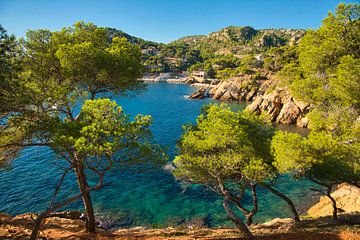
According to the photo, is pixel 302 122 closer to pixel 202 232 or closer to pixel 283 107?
pixel 283 107

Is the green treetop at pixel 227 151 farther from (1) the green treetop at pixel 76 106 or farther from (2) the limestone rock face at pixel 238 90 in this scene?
(2) the limestone rock face at pixel 238 90

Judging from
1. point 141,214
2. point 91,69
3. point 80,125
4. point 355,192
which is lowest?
point 141,214

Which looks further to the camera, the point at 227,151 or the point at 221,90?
the point at 221,90

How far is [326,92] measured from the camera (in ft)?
47.4

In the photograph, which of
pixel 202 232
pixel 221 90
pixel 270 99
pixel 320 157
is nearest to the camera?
pixel 320 157

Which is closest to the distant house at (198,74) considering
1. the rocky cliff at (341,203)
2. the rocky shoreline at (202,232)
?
the rocky cliff at (341,203)

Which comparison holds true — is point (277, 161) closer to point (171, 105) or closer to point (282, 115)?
point (282, 115)

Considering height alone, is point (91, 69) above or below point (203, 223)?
above

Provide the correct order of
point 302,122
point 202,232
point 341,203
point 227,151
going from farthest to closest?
1. point 302,122
2. point 341,203
3. point 202,232
4. point 227,151

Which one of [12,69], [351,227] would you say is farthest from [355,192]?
[12,69]

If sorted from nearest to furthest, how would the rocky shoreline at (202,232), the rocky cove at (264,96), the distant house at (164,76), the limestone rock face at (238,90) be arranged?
the rocky shoreline at (202,232)
the rocky cove at (264,96)
the limestone rock face at (238,90)
the distant house at (164,76)

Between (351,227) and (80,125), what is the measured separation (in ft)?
47.9

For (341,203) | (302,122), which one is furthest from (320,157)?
(302,122)

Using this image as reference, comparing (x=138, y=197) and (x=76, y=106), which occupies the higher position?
(x=76, y=106)
